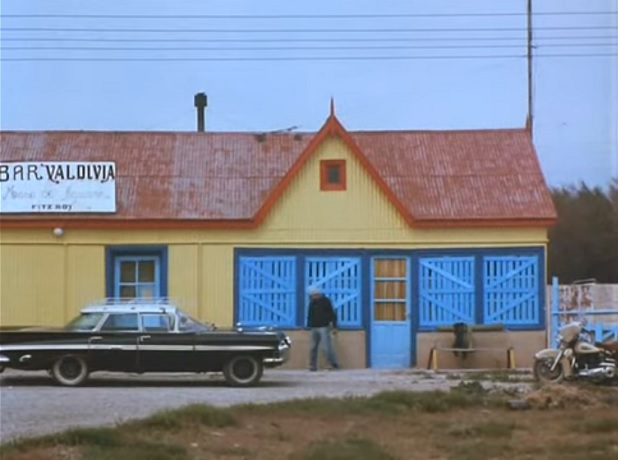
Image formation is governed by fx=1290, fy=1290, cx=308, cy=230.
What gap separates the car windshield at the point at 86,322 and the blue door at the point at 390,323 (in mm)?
6486

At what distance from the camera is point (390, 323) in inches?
1011

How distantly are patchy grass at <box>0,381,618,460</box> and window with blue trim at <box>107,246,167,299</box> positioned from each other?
9.41 metres

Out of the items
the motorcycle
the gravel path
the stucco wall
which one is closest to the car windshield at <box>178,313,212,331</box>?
the gravel path

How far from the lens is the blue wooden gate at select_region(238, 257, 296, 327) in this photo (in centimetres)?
2561

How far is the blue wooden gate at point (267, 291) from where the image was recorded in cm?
2561

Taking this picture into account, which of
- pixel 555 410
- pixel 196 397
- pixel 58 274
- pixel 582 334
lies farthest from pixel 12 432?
pixel 58 274

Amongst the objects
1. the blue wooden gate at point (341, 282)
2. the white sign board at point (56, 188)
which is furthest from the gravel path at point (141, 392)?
the white sign board at point (56, 188)

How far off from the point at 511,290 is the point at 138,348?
8455mm

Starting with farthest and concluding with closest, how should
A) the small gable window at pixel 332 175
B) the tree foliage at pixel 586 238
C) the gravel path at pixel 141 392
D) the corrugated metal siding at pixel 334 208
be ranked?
1. the tree foliage at pixel 586 238
2. the small gable window at pixel 332 175
3. the corrugated metal siding at pixel 334 208
4. the gravel path at pixel 141 392

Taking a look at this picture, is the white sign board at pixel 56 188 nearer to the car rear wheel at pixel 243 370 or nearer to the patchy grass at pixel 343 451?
the car rear wheel at pixel 243 370

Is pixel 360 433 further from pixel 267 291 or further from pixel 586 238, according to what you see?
pixel 586 238

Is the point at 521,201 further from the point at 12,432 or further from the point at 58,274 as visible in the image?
the point at 12,432

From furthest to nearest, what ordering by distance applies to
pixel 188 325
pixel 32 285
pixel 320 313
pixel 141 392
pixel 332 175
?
1. pixel 332 175
2. pixel 32 285
3. pixel 320 313
4. pixel 188 325
5. pixel 141 392

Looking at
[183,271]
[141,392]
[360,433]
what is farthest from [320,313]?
[360,433]
